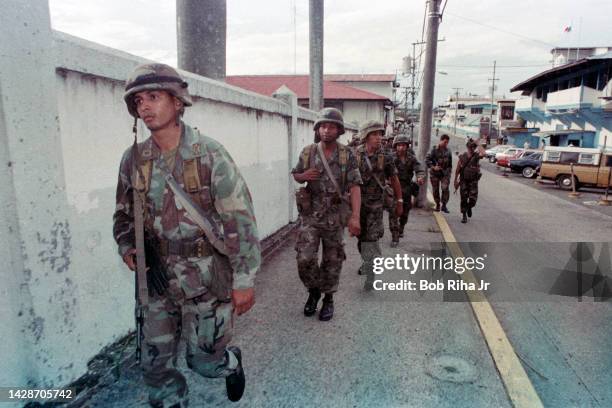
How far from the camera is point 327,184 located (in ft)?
12.4

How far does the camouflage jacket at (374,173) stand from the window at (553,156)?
16.2 m

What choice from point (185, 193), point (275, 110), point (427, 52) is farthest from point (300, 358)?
point (427, 52)

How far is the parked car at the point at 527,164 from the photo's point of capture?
2273 centimetres

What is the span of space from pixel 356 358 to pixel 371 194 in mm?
2073

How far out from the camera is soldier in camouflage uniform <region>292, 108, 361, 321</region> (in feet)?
12.2

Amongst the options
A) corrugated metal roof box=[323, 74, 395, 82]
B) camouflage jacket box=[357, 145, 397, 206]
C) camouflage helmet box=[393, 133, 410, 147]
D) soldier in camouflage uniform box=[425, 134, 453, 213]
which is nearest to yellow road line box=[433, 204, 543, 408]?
camouflage jacket box=[357, 145, 397, 206]

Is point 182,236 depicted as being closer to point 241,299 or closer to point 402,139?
point 241,299

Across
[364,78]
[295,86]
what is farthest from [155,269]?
[364,78]

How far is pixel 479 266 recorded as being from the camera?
5410mm

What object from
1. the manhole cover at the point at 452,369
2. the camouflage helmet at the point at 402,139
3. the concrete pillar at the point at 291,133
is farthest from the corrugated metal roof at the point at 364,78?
the manhole cover at the point at 452,369

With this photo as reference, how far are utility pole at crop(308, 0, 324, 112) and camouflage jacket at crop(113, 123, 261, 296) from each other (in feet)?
30.0

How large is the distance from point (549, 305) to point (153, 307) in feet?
12.4

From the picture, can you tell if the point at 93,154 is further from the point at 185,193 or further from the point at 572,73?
the point at 572,73

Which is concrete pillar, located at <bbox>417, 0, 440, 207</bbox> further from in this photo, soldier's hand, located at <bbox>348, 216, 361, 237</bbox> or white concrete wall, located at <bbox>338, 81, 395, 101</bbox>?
white concrete wall, located at <bbox>338, 81, 395, 101</bbox>
